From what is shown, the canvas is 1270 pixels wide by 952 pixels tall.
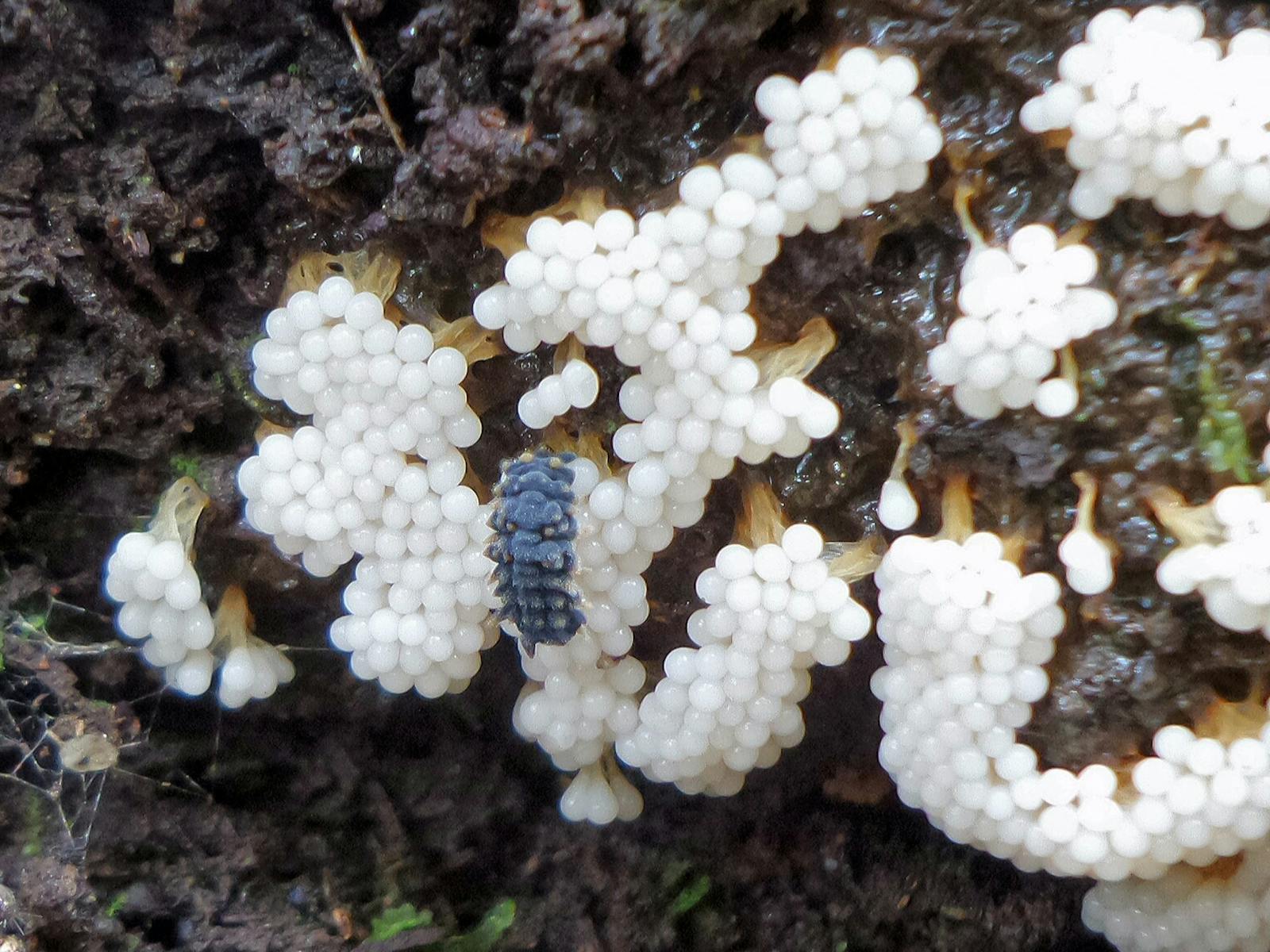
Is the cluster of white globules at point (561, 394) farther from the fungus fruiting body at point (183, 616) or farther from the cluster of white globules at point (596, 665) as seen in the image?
the fungus fruiting body at point (183, 616)

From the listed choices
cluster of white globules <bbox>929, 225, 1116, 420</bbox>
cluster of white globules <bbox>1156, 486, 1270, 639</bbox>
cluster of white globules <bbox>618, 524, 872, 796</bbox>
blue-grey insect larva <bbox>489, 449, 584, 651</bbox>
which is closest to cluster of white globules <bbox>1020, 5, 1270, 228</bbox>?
cluster of white globules <bbox>929, 225, 1116, 420</bbox>

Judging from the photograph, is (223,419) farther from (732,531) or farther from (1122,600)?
(1122,600)

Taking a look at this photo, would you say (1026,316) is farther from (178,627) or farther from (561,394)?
(178,627)

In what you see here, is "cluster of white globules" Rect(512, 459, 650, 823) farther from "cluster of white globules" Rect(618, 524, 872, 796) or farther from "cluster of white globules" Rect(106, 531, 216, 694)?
"cluster of white globules" Rect(106, 531, 216, 694)

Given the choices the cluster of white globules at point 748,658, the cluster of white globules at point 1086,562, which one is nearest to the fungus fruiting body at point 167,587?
the cluster of white globules at point 748,658

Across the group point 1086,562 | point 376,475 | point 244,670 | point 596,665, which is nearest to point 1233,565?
point 1086,562

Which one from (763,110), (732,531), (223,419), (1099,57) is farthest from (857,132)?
(223,419)
